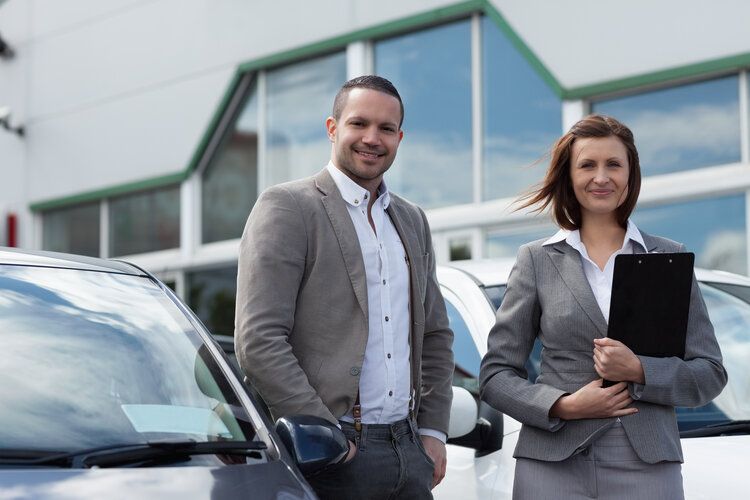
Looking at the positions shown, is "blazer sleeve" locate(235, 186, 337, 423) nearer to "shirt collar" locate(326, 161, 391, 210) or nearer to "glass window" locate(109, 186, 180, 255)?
"shirt collar" locate(326, 161, 391, 210)

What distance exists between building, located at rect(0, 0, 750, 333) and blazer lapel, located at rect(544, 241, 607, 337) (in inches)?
173

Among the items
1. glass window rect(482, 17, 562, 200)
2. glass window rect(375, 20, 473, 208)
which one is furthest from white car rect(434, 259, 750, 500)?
glass window rect(375, 20, 473, 208)

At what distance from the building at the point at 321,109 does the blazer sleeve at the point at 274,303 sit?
456 centimetres

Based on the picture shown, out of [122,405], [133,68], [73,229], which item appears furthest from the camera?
[73,229]

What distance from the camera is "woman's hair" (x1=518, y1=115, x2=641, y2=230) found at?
3.22 metres

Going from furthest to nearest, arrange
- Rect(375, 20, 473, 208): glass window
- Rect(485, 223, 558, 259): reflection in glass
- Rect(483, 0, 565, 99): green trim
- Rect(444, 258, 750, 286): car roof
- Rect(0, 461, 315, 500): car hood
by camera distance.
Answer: Rect(375, 20, 473, 208): glass window < Rect(485, 223, 558, 259): reflection in glass < Rect(483, 0, 565, 99): green trim < Rect(444, 258, 750, 286): car roof < Rect(0, 461, 315, 500): car hood

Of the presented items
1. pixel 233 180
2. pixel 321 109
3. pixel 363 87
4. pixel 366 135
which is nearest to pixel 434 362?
pixel 366 135

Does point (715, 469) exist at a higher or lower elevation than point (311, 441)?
lower

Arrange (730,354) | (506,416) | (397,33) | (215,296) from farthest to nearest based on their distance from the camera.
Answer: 1. (215,296)
2. (397,33)
3. (730,354)
4. (506,416)

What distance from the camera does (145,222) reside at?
43.7ft

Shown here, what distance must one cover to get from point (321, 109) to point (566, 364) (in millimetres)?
8698

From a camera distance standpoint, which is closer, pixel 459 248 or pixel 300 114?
pixel 459 248

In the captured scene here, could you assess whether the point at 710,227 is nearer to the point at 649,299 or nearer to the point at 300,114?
the point at 300,114

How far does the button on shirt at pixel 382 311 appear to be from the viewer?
125 inches
